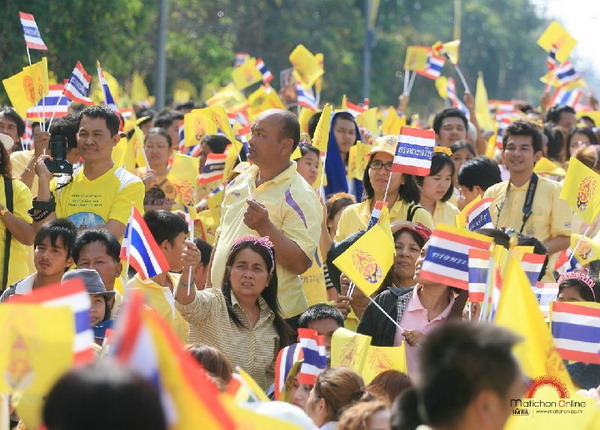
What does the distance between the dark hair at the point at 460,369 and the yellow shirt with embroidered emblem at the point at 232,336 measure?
3375 millimetres

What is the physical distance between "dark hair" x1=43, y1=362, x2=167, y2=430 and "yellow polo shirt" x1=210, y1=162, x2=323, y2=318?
4.41 metres

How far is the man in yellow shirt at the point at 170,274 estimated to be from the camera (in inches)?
260

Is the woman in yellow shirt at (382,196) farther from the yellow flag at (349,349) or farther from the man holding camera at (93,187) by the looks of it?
the yellow flag at (349,349)

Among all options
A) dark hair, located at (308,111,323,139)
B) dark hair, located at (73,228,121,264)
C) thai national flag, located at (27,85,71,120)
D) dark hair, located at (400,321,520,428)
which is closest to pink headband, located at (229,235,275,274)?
dark hair, located at (73,228,121,264)

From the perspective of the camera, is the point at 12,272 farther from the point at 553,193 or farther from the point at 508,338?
the point at 508,338

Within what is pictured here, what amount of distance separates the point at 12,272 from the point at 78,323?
3.96 m

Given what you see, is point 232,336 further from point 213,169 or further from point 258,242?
point 213,169

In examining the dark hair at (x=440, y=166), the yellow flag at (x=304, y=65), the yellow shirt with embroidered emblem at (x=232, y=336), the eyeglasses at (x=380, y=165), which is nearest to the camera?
the yellow shirt with embroidered emblem at (x=232, y=336)

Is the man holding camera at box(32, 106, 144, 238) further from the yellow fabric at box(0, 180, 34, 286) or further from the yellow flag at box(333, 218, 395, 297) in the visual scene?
the yellow flag at box(333, 218, 395, 297)

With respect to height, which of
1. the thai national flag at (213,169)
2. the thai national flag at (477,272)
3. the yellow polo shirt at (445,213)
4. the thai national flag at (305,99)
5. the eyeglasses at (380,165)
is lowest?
the thai national flag at (213,169)

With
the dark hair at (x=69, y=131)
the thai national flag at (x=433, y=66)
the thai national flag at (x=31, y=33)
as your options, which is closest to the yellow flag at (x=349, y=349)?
the dark hair at (x=69, y=131)

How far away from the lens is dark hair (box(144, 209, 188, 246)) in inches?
312

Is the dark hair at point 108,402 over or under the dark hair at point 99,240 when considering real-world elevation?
over

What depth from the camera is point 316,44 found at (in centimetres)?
3788
